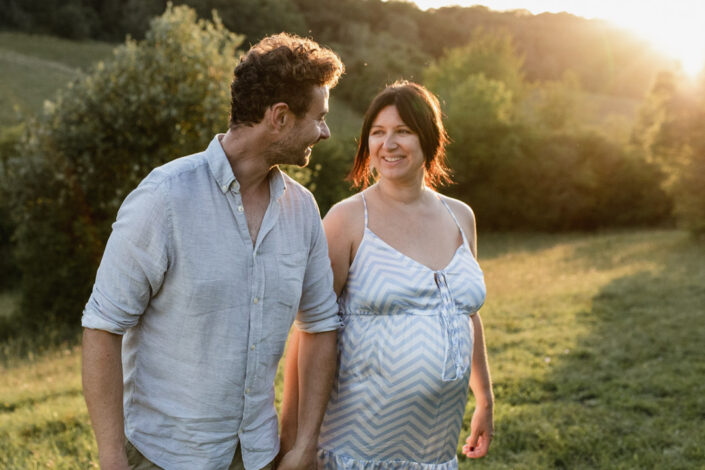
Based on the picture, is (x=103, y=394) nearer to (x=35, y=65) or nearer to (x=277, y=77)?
(x=277, y=77)

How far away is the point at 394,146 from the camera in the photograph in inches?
110

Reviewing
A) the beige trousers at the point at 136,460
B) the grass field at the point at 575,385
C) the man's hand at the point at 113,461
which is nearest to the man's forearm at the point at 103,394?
the man's hand at the point at 113,461

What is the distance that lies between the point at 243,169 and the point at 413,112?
3.17 feet

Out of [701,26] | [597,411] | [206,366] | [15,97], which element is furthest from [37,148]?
[15,97]

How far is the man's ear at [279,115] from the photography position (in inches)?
81.0

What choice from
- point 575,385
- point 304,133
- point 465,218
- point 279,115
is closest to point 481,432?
point 465,218

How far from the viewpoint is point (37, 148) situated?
46.5ft

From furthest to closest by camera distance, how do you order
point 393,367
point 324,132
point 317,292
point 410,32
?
point 410,32 → point 393,367 → point 317,292 → point 324,132

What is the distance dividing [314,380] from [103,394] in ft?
2.73

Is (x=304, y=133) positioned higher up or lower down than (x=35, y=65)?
higher up

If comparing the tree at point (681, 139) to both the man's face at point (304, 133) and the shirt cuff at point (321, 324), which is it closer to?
the shirt cuff at point (321, 324)

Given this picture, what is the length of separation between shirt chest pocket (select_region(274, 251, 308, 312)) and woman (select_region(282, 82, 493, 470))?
0.48 metres

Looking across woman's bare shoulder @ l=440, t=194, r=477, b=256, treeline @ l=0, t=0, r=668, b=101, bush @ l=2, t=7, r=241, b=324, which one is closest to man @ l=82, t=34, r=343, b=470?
woman's bare shoulder @ l=440, t=194, r=477, b=256

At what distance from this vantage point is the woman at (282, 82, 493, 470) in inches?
103
